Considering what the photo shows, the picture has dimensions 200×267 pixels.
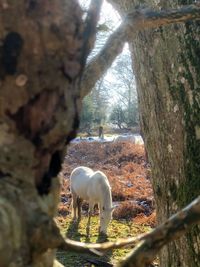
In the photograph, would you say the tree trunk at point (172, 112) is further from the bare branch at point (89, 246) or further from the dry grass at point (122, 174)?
the dry grass at point (122, 174)

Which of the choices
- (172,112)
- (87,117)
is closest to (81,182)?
(172,112)

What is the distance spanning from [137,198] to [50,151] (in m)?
12.0

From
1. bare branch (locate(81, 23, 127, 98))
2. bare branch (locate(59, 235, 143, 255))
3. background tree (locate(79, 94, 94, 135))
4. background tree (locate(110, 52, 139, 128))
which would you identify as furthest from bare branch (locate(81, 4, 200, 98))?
background tree (locate(110, 52, 139, 128))

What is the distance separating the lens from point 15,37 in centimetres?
Answer: 118

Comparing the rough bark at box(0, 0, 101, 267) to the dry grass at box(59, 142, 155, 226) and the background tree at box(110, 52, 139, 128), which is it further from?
the background tree at box(110, 52, 139, 128)

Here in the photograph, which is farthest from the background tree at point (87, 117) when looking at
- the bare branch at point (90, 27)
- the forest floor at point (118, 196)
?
the bare branch at point (90, 27)

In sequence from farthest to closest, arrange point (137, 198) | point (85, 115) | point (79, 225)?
point (85, 115) < point (137, 198) < point (79, 225)

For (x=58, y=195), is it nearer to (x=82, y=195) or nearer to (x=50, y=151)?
(x=50, y=151)

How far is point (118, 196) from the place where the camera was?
13.4 meters

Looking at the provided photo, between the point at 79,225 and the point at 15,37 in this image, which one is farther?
the point at 79,225

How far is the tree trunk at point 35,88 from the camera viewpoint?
3.84 ft

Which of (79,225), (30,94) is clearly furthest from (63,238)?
(79,225)

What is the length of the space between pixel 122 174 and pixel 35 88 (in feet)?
53.7

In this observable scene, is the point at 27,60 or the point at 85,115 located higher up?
the point at 85,115
